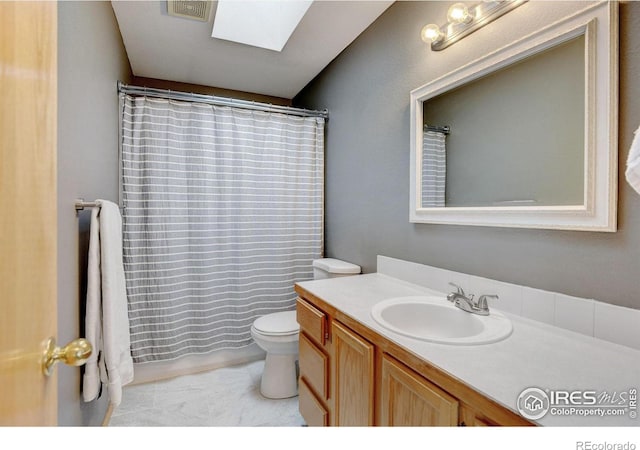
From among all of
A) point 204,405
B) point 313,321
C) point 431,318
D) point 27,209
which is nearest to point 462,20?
point 431,318

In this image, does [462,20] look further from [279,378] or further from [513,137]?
[279,378]

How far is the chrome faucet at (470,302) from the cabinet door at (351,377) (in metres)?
0.43

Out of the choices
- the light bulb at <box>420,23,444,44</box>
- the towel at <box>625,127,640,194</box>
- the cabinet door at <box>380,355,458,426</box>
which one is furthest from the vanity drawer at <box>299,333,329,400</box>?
the light bulb at <box>420,23,444,44</box>

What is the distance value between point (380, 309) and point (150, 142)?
185 centimetres

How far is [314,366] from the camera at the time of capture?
152 centimetres

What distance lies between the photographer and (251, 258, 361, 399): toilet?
6.36 feet

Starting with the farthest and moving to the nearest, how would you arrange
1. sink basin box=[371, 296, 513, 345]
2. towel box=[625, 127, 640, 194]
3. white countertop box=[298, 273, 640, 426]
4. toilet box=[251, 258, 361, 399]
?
1. toilet box=[251, 258, 361, 399]
2. sink basin box=[371, 296, 513, 345]
3. white countertop box=[298, 273, 640, 426]
4. towel box=[625, 127, 640, 194]

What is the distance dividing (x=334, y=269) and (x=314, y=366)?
0.73 metres

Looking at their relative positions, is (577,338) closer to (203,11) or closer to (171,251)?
(171,251)

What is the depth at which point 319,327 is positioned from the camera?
144cm

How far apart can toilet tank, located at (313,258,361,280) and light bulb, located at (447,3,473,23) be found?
1.45 m

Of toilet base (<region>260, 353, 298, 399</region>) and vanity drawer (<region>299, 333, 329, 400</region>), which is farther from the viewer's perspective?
toilet base (<region>260, 353, 298, 399</region>)

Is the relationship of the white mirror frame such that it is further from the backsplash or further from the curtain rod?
the curtain rod

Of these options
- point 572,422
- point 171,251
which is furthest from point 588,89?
point 171,251
